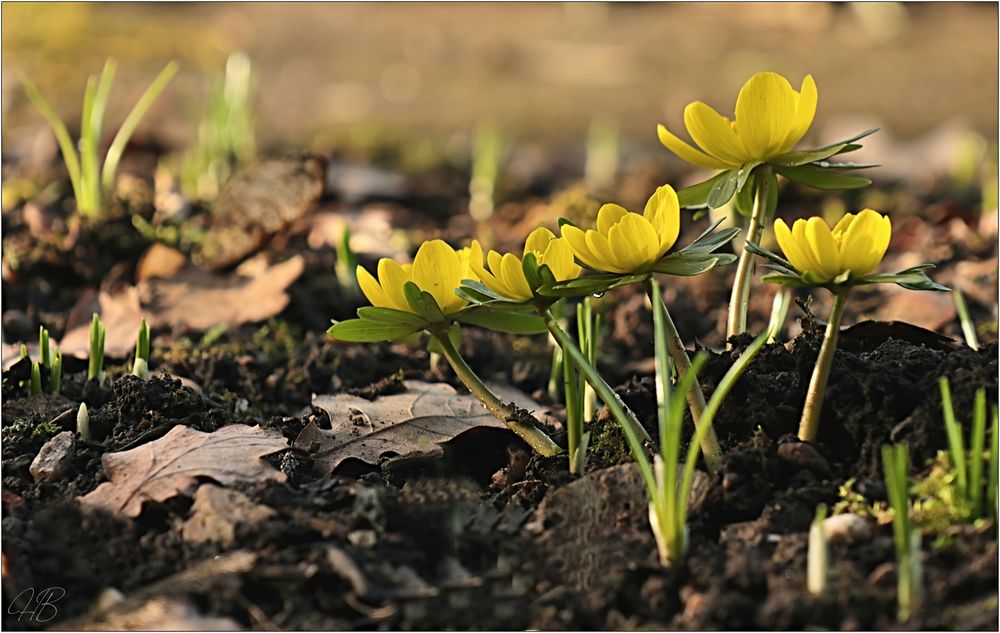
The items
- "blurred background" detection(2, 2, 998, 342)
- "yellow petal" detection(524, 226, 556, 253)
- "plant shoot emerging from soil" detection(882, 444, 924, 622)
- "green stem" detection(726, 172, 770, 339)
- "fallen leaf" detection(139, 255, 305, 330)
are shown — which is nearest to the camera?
"plant shoot emerging from soil" detection(882, 444, 924, 622)

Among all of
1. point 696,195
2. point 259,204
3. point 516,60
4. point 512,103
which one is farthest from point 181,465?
point 516,60

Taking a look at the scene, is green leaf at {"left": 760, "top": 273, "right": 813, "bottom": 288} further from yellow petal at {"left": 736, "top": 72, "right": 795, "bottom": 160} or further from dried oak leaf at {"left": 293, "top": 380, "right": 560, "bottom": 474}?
dried oak leaf at {"left": 293, "top": 380, "right": 560, "bottom": 474}

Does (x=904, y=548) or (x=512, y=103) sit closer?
(x=904, y=548)

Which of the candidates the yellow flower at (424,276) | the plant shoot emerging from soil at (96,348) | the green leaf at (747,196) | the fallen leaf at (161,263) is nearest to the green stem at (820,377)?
the green leaf at (747,196)

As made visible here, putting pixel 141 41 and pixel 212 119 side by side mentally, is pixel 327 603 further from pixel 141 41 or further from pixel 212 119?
pixel 141 41

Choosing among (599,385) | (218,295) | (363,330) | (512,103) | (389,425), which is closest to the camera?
(599,385)

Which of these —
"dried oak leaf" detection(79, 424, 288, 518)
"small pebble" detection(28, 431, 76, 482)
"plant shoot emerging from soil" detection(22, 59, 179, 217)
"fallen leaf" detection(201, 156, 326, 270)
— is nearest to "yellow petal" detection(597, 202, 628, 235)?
"dried oak leaf" detection(79, 424, 288, 518)

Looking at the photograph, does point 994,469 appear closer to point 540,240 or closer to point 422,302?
point 540,240
